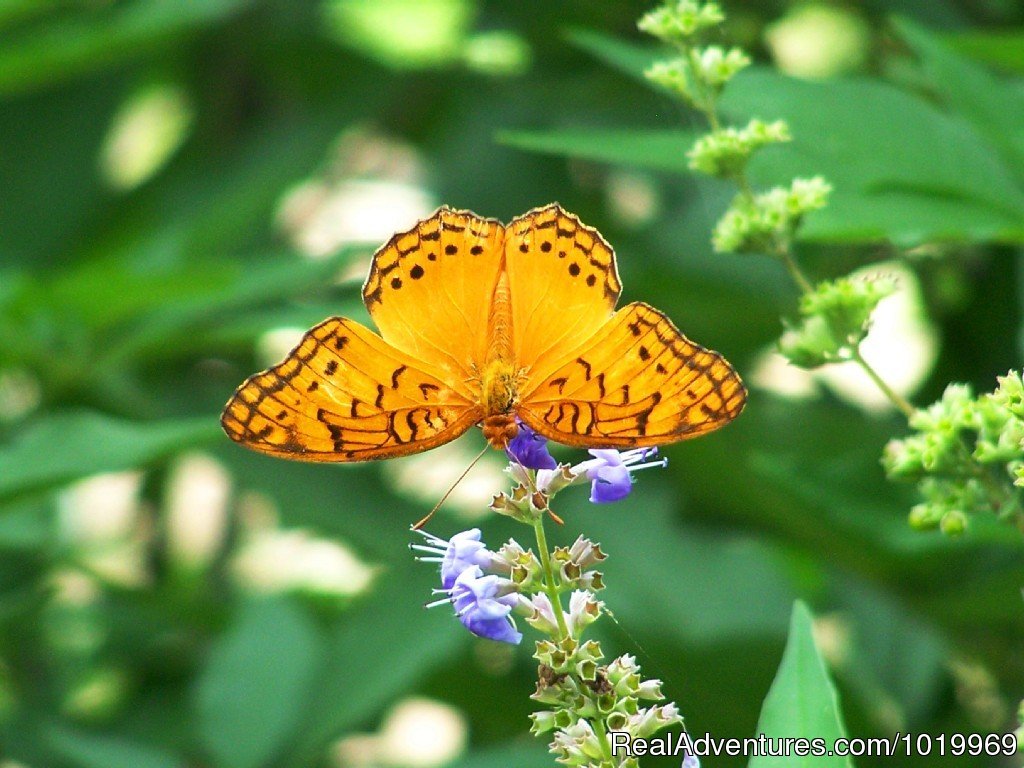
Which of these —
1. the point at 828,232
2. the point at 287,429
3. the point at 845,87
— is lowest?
the point at 287,429

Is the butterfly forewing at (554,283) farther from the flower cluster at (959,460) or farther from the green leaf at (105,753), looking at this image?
the green leaf at (105,753)

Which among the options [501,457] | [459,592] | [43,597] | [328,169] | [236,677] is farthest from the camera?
[328,169]

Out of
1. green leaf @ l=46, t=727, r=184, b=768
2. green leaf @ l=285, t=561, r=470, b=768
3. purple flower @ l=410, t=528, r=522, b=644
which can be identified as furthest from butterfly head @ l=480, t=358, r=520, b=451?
green leaf @ l=46, t=727, r=184, b=768

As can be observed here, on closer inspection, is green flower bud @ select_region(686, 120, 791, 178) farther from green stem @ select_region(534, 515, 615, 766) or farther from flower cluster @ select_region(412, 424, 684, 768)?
green stem @ select_region(534, 515, 615, 766)

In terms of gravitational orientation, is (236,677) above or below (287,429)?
below

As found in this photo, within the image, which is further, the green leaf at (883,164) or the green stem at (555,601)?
the green leaf at (883,164)

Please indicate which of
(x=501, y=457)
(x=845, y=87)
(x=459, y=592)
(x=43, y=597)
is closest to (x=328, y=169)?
(x=501, y=457)

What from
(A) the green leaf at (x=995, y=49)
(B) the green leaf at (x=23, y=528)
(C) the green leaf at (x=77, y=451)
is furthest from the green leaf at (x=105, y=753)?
(A) the green leaf at (x=995, y=49)

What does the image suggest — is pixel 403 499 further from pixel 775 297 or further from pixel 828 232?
pixel 828 232
